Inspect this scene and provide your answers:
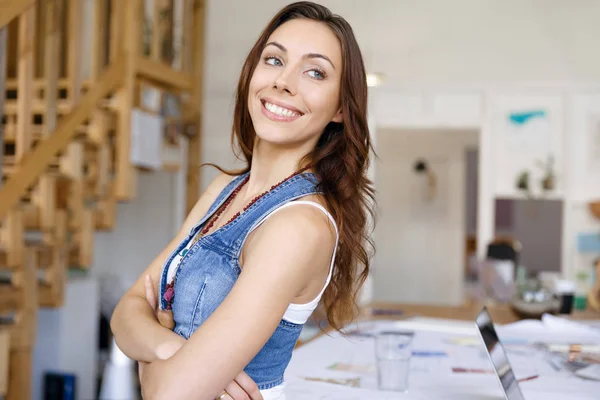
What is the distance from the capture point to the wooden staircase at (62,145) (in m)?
3.43

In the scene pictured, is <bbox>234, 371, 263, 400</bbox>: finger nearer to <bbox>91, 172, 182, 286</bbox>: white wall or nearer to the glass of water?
the glass of water

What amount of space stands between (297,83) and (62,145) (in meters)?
2.78

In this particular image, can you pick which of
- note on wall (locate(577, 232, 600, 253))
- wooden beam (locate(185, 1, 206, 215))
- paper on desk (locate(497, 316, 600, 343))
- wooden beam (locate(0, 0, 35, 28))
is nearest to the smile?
paper on desk (locate(497, 316, 600, 343))

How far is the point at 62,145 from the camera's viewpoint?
3.74 meters

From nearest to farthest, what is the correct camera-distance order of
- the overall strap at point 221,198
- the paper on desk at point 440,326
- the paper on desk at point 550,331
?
the overall strap at point 221,198 → the paper on desk at point 550,331 → the paper on desk at point 440,326

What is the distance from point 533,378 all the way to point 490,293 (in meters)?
1.56

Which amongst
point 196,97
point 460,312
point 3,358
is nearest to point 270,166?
point 460,312

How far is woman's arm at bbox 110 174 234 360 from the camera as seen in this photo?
1187 millimetres

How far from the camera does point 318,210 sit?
3.86 feet

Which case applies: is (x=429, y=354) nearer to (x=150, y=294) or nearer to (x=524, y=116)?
(x=150, y=294)

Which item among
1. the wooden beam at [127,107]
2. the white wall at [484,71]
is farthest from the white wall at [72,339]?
the white wall at [484,71]

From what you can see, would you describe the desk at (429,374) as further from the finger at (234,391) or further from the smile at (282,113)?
the smile at (282,113)

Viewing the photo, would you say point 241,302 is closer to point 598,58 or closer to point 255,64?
point 255,64

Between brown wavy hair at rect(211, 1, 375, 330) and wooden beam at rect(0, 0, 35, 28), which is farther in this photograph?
wooden beam at rect(0, 0, 35, 28)
